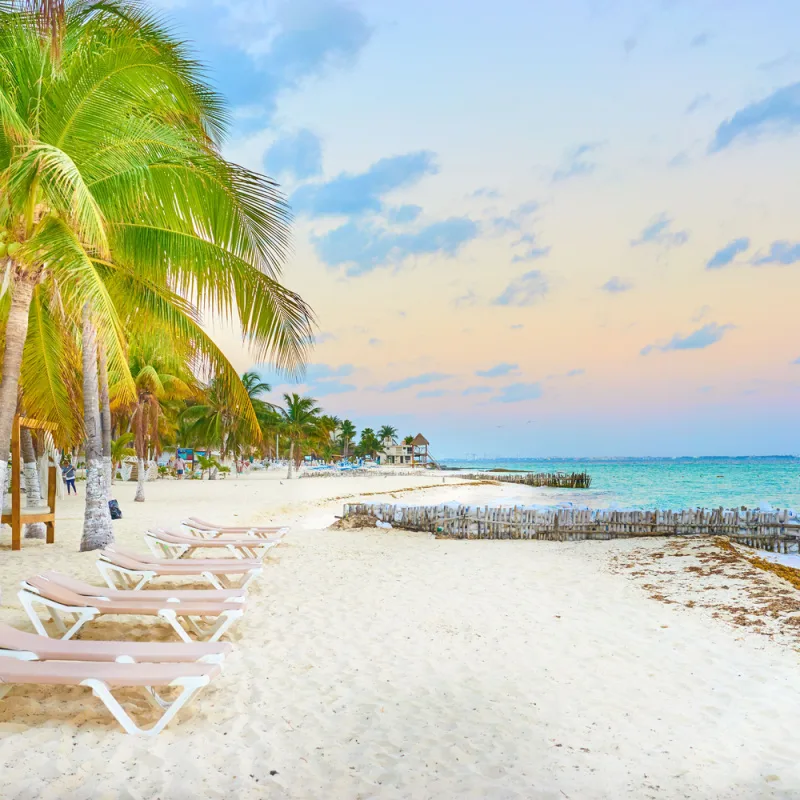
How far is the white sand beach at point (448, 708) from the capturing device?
2.83m

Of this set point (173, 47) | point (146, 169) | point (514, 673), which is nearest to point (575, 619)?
point (514, 673)

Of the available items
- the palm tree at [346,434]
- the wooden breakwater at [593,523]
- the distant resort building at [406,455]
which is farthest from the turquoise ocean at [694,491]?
the palm tree at [346,434]

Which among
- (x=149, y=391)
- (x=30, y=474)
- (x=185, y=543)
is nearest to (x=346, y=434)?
(x=149, y=391)

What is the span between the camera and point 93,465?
9188 millimetres

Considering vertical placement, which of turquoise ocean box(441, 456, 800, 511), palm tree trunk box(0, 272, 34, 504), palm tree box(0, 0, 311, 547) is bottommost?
turquoise ocean box(441, 456, 800, 511)

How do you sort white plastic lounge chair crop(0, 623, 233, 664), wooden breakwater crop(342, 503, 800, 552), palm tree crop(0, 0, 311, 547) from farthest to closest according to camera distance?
wooden breakwater crop(342, 503, 800, 552) < palm tree crop(0, 0, 311, 547) < white plastic lounge chair crop(0, 623, 233, 664)

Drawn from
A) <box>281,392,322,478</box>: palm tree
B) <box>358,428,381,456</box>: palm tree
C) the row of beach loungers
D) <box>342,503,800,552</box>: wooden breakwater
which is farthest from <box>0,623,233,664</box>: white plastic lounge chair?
<box>358,428,381,456</box>: palm tree

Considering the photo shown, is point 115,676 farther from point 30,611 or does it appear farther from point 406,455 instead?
point 406,455

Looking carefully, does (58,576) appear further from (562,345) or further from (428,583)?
(562,345)

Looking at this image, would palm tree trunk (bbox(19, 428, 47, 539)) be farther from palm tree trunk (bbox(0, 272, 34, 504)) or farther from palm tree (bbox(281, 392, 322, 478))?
palm tree (bbox(281, 392, 322, 478))

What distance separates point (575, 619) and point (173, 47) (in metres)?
8.03

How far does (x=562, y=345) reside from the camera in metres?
19.0

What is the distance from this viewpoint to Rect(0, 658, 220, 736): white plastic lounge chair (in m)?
2.96

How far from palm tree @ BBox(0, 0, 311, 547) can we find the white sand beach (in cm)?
277
